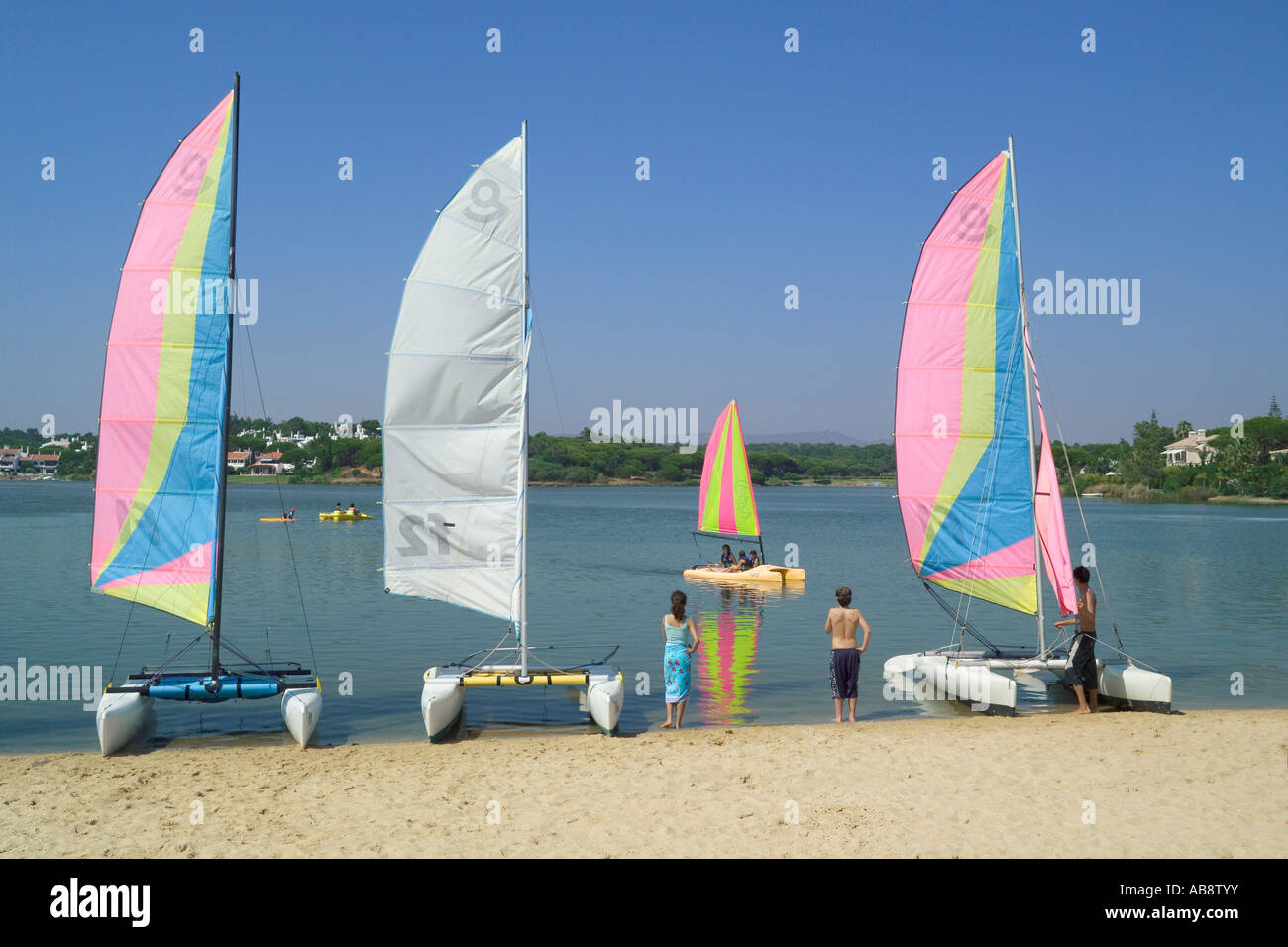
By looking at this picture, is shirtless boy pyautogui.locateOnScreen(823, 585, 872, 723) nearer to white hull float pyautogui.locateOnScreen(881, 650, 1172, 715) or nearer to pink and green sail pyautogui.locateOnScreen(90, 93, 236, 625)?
white hull float pyautogui.locateOnScreen(881, 650, 1172, 715)

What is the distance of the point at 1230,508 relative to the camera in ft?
325

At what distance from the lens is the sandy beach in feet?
25.6

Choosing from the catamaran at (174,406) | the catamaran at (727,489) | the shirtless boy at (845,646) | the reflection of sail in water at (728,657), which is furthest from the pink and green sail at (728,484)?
the catamaran at (174,406)

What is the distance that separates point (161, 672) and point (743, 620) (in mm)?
15062

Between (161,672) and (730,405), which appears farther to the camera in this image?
(730,405)

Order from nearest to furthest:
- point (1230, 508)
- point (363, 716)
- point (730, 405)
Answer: point (363, 716)
point (730, 405)
point (1230, 508)

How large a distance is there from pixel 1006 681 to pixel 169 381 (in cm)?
1130

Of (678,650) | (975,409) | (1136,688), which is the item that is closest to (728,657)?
(975,409)

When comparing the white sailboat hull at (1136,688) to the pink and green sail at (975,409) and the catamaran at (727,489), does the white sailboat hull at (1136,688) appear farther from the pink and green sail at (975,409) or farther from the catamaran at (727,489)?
the catamaran at (727,489)

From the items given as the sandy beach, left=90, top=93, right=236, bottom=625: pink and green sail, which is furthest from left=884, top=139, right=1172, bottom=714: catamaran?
left=90, top=93, right=236, bottom=625: pink and green sail
